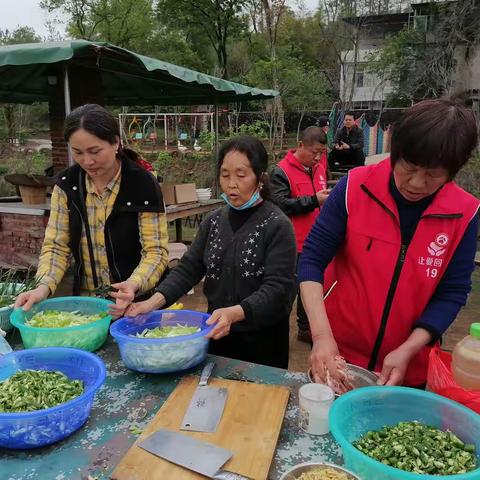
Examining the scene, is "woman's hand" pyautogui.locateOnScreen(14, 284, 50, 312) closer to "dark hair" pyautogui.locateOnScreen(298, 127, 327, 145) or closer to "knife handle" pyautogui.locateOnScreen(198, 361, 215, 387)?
"knife handle" pyautogui.locateOnScreen(198, 361, 215, 387)

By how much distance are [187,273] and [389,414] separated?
955 mm

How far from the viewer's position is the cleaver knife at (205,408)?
3.95 ft

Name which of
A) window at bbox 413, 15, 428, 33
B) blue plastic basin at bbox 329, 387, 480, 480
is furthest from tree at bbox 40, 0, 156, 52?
blue plastic basin at bbox 329, 387, 480, 480

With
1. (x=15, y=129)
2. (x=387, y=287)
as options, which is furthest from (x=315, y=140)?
(x=15, y=129)

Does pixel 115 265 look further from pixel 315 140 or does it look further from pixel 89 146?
pixel 315 140

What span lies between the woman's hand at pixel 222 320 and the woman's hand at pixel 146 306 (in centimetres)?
29

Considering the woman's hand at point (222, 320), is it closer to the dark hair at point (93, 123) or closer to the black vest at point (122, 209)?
the black vest at point (122, 209)

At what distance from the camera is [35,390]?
1.23 meters

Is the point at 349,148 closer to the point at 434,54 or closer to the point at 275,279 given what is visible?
the point at 275,279

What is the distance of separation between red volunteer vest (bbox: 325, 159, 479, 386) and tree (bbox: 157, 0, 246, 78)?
2169 centimetres

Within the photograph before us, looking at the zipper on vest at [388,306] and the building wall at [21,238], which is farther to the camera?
the building wall at [21,238]

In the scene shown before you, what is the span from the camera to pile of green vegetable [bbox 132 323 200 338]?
1.52 meters

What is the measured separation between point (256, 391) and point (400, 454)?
18.1 inches

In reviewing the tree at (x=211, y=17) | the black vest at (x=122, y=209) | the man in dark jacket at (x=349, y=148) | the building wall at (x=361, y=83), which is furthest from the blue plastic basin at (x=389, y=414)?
the building wall at (x=361, y=83)
